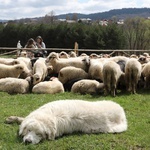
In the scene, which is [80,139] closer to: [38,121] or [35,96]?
[38,121]

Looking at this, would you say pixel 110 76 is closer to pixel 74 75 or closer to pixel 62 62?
pixel 74 75

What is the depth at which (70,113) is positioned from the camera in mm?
6645

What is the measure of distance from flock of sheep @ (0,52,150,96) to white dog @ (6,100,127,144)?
4.02m

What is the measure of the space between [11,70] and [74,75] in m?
2.47

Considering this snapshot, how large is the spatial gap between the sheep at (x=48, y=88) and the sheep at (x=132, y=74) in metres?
2.35

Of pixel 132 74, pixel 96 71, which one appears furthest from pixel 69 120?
pixel 96 71

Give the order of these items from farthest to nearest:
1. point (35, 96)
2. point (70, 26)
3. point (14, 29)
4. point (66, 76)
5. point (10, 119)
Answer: point (14, 29), point (70, 26), point (66, 76), point (35, 96), point (10, 119)

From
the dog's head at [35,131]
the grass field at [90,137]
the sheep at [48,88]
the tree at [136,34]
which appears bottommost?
the tree at [136,34]

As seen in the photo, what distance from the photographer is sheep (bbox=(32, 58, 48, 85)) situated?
12359mm

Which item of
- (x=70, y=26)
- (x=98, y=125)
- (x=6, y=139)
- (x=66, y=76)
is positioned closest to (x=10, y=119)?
(x=6, y=139)

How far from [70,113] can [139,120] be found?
224cm

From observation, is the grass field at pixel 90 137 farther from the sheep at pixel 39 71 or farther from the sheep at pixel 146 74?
the sheep at pixel 146 74

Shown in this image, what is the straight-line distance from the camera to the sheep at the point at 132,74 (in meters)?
11.8

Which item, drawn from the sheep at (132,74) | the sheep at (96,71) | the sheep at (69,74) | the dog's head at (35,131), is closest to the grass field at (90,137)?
the dog's head at (35,131)
